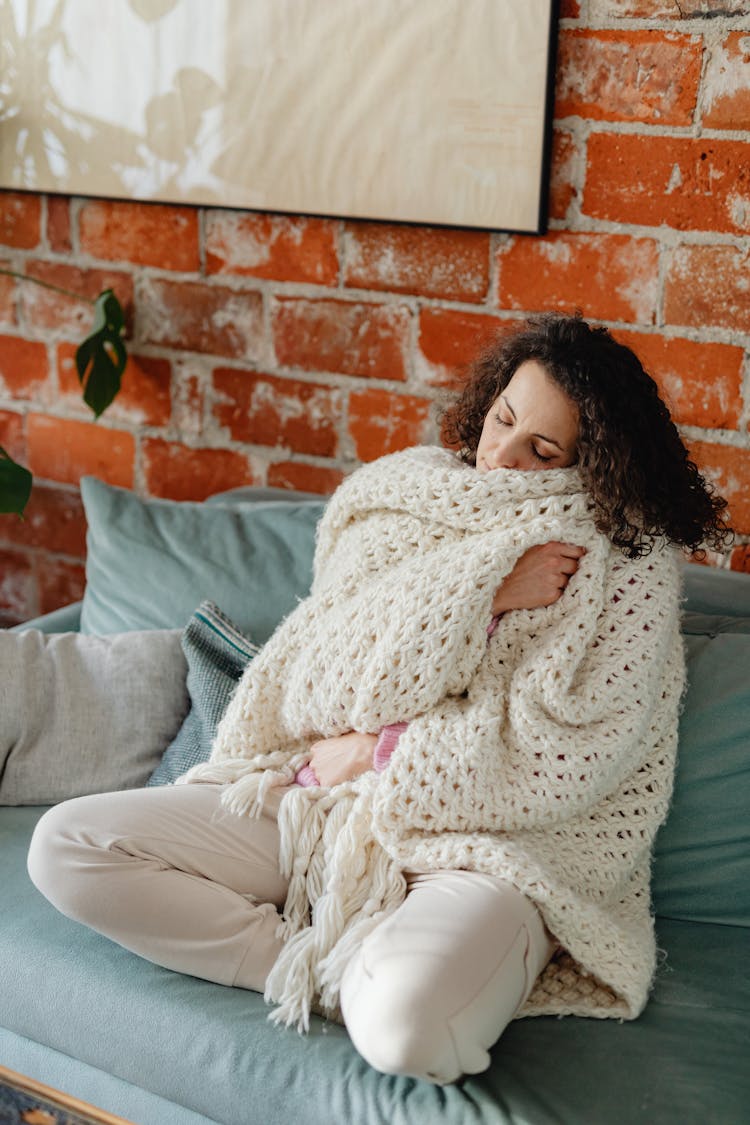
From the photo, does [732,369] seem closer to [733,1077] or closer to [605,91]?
[605,91]

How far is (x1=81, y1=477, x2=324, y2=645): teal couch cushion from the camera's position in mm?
1854

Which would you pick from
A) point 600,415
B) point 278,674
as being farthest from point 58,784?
point 600,415

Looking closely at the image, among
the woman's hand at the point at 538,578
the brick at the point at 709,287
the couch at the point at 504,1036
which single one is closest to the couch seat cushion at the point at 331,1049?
the couch at the point at 504,1036

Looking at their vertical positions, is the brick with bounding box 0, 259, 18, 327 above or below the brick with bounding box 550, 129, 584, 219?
below

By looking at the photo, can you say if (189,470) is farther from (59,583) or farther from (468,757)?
(468,757)

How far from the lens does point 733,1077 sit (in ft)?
3.99

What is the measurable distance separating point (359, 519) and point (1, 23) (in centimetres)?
135

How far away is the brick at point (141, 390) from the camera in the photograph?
2367mm

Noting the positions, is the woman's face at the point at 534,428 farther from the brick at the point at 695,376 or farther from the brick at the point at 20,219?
the brick at the point at 20,219

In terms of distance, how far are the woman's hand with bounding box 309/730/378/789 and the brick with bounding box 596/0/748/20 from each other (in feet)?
3.83

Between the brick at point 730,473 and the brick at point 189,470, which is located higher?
the brick at point 730,473

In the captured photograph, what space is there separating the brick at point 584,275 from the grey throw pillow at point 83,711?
829 millimetres

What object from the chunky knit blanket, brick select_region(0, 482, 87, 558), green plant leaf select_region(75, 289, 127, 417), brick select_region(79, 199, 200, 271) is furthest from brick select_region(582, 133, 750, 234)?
brick select_region(0, 482, 87, 558)

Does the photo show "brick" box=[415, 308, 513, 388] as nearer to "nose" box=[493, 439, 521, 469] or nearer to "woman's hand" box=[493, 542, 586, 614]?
"nose" box=[493, 439, 521, 469]
